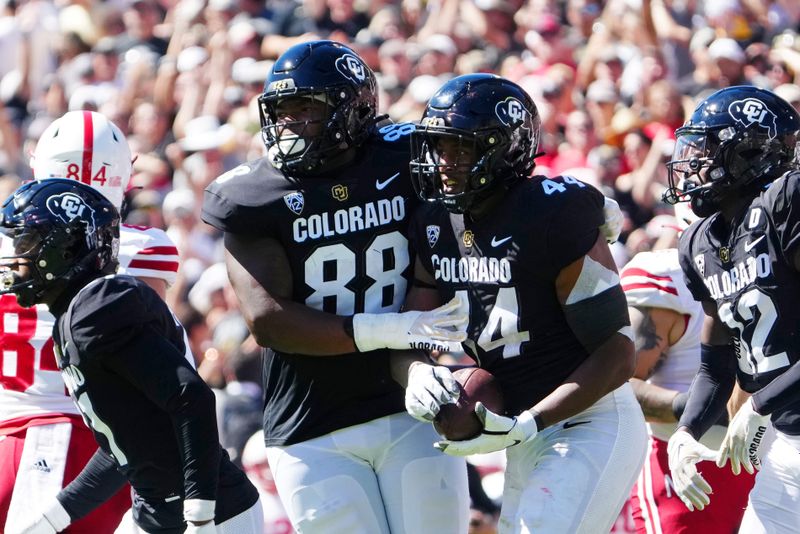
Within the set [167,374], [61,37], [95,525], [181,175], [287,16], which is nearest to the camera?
[167,374]

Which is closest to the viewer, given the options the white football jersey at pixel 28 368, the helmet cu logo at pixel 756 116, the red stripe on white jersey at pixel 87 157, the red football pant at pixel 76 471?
the helmet cu logo at pixel 756 116

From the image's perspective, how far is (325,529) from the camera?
4.23m

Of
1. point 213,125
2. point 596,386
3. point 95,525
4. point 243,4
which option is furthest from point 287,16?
point 596,386

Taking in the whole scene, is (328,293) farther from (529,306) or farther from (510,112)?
(510,112)

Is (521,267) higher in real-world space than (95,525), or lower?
higher

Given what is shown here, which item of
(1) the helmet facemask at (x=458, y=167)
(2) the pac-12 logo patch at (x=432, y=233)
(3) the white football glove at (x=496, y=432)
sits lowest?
(3) the white football glove at (x=496, y=432)

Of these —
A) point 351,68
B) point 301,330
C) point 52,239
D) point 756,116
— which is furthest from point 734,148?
point 52,239

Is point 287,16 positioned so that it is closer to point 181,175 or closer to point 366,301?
point 181,175

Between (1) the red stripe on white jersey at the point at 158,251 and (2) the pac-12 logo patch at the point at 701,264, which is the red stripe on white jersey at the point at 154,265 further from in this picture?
(2) the pac-12 logo patch at the point at 701,264

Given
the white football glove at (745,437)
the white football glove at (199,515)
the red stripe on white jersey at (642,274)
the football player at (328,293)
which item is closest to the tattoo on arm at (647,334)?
the red stripe on white jersey at (642,274)

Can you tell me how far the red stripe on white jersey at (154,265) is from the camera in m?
Result: 5.01

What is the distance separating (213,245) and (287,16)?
2805 mm

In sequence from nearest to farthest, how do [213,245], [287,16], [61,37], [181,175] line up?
[213,245]
[181,175]
[287,16]
[61,37]

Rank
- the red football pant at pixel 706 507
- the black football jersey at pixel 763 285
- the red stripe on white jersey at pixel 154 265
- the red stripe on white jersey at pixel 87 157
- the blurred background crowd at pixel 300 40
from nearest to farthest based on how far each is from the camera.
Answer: the black football jersey at pixel 763 285 → the red stripe on white jersey at pixel 154 265 → the red football pant at pixel 706 507 → the red stripe on white jersey at pixel 87 157 → the blurred background crowd at pixel 300 40
